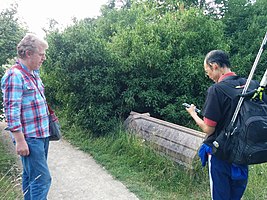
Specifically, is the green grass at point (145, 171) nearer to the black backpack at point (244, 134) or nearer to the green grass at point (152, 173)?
the green grass at point (152, 173)

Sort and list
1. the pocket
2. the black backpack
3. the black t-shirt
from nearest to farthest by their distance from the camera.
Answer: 1. the black backpack
2. the black t-shirt
3. the pocket

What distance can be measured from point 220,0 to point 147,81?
11.0 m

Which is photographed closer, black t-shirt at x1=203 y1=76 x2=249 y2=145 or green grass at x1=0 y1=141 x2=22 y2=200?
black t-shirt at x1=203 y1=76 x2=249 y2=145

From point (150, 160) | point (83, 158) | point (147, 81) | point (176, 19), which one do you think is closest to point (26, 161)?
point (150, 160)

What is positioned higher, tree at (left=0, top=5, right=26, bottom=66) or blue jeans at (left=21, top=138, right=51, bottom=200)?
tree at (left=0, top=5, right=26, bottom=66)

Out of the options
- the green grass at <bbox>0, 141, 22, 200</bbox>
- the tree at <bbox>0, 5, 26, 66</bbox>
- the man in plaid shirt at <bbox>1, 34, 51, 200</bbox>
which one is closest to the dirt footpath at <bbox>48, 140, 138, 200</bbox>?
the green grass at <bbox>0, 141, 22, 200</bbox>

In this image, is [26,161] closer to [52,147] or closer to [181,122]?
[52,147]

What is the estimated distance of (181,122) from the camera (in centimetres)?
772

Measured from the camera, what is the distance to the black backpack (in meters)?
2.44

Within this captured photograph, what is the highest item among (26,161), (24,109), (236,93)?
(236,93)

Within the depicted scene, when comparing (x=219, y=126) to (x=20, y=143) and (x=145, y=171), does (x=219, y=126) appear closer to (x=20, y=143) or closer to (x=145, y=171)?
(x=20, y=143)

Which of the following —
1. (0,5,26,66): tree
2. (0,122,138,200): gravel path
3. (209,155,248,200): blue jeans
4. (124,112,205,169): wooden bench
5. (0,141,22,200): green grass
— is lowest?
(0,122,138,200): gravel path

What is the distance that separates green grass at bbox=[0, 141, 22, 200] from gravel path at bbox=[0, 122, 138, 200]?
46 centimetres

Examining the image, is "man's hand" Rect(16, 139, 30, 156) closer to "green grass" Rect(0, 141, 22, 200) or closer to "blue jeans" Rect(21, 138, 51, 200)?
"blue jeans" Rect(21, 138, 51, 200)
